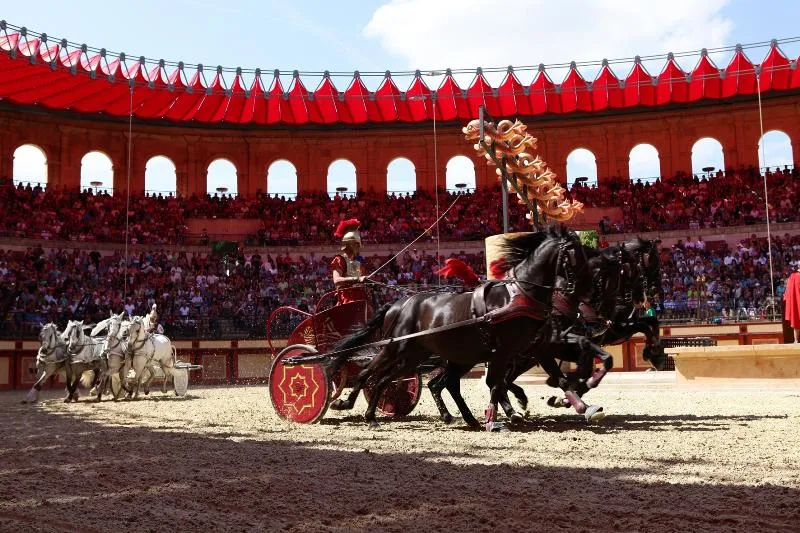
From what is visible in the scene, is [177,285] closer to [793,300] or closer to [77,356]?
[77,356]

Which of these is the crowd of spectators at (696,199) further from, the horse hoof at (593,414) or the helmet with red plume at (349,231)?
the horse hoof at (593,414)

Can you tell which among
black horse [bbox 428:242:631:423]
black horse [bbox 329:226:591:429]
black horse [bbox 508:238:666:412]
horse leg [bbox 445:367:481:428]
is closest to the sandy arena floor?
horse leg [bbox 445:367:481:428]

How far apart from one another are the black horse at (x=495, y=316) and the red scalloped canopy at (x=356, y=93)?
24.7 m

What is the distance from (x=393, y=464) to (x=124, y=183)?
32.1 m

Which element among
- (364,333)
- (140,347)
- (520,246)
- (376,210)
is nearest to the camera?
(520,246)

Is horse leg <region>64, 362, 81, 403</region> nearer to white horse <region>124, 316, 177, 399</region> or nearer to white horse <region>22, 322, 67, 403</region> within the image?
white horse <region>22, 322, 67, 403</region>

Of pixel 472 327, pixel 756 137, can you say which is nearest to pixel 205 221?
pixel 756 137

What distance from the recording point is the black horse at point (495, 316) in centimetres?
806

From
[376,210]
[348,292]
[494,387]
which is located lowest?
[494,387]

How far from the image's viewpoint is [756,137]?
34.2 m

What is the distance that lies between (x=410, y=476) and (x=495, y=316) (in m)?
2.84

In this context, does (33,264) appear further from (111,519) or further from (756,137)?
(756,137)

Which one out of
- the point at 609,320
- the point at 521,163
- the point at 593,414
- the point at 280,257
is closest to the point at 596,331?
the point at 609,320

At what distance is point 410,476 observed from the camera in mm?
5445
